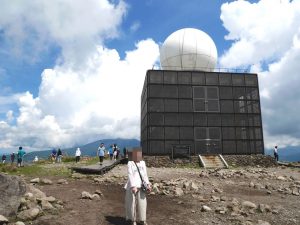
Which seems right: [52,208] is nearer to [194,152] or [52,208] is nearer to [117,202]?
[117,202]

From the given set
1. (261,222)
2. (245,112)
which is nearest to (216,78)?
(245,112)

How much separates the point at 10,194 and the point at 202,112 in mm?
26613

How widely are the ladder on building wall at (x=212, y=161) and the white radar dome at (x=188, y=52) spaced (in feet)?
35.5

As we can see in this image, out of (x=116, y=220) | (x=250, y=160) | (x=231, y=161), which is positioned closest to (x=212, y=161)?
(x=231, y=161)

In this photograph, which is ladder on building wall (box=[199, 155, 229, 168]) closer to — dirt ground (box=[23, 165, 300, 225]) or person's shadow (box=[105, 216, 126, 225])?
dirt ground (box=[23, 165, 300, 225])

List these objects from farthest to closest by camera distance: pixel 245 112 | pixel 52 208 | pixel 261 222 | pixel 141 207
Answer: pixel 245 112 → pixel 52 208 → pixel 261 222 → pixel 141 207

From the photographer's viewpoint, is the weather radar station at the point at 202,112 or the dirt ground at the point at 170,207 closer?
the dirt ground at the point at 170,207

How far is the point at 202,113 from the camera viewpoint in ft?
110

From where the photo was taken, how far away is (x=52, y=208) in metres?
9.59

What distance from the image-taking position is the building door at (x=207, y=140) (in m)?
32.8

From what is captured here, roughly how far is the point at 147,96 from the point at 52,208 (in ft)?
78.2

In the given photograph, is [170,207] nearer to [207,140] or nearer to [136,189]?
[136,189]

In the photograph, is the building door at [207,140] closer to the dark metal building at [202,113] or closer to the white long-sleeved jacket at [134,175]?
the dark metal building at [202,113]

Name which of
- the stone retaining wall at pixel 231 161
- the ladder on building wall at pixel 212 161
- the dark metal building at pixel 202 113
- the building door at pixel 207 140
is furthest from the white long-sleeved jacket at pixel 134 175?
the building door at pixel 207 140
